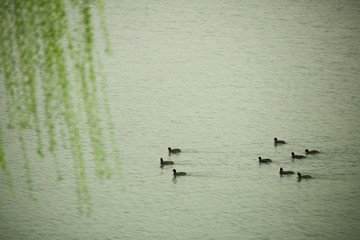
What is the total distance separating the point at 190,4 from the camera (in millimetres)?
62656

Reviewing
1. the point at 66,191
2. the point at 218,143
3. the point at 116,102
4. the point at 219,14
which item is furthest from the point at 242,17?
the point at 66,191

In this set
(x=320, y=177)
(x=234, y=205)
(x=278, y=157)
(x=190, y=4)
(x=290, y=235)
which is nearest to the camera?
(x=290, y=235)

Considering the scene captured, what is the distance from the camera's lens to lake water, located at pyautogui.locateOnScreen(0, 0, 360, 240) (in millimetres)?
20578

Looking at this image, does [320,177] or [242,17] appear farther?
[242,17]

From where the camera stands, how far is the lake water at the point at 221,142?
2058cm

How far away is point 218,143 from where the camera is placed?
27.1 m

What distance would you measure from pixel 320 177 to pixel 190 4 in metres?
41.6

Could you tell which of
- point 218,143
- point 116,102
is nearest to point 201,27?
point 116,102

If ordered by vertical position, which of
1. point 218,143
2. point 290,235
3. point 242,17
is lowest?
point 290,235

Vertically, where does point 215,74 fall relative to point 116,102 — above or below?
above

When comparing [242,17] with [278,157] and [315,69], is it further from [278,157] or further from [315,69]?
[278,157]

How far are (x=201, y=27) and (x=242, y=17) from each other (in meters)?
5.34

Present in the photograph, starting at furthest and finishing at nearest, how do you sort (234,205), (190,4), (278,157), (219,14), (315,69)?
(190,4) → (219,14) → (315,69) → (278,157) → (234,205)

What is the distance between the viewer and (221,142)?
89.4ft
